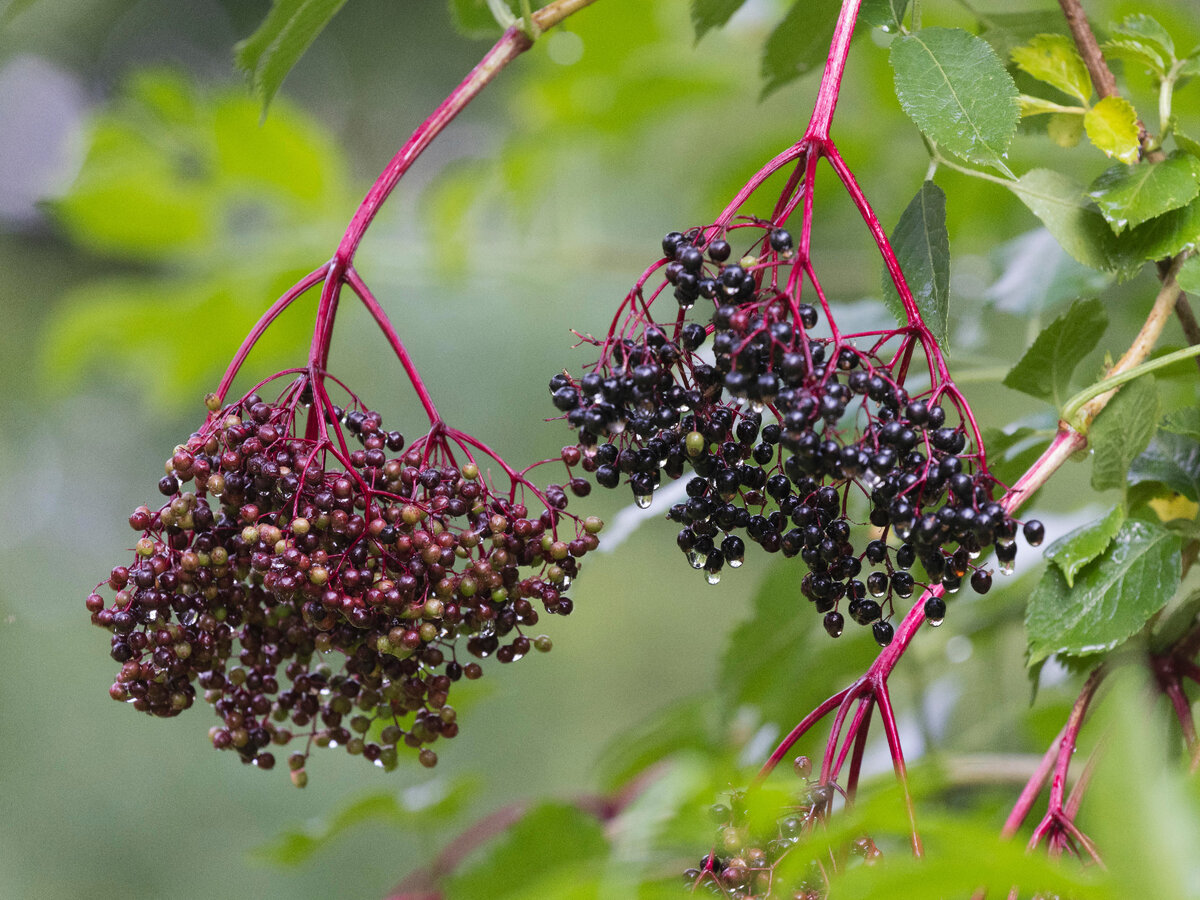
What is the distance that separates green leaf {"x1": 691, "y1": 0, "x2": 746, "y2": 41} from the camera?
2.87 feet

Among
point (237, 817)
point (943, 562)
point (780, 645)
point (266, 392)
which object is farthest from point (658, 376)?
point (237, 817)

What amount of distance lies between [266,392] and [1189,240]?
9.38 ft

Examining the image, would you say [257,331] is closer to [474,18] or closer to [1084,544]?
[474,18]

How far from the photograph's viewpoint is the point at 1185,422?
2.59ft

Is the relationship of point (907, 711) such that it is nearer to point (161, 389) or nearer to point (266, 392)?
point (161, 389)

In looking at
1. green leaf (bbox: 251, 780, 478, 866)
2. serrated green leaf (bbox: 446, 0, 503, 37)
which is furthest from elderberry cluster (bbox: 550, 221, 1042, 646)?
green leaf (bbox: 251, 780, 478, 866)

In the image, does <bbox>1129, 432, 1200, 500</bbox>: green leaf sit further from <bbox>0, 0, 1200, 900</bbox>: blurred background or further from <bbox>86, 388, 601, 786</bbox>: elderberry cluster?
<bbox>86, 388, 601, 786</bbox>: elderberry cluster

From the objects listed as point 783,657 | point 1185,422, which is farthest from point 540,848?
point 1185,422

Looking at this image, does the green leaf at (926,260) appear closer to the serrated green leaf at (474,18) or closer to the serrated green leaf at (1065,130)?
the serrated green leaf at (1065,130)

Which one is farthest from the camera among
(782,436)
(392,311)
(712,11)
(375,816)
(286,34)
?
(392,311)

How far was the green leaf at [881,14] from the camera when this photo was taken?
0.72 metres

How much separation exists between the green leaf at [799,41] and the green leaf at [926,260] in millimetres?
220

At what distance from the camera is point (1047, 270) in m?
1.06

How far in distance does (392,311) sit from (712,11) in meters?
2.49
